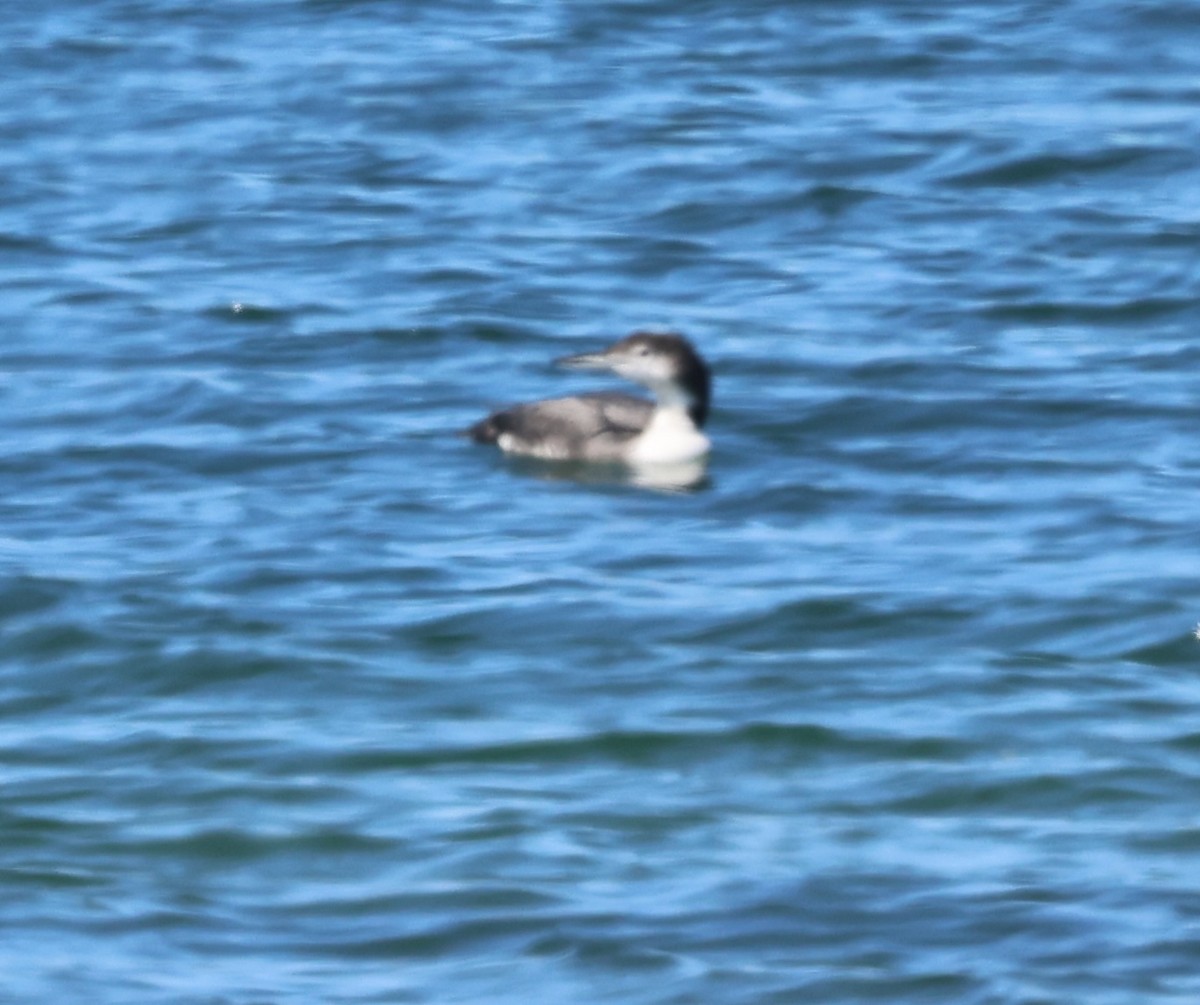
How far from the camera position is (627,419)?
47.4ft

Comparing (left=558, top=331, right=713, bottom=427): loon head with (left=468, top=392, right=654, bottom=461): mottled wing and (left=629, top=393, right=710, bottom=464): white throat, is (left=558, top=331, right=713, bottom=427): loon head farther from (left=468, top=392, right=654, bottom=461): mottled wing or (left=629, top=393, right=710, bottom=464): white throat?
(left=468, top=392, right=654, bottom=461): mottled wing

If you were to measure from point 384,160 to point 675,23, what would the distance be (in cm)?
459

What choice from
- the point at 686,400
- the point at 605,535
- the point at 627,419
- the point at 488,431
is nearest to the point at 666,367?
the point at 686,400

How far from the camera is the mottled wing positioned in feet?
45.8

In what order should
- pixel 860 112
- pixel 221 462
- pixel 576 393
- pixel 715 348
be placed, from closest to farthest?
pixel 221 462 < pixel 576 393 < pixel 715 348 < pixel 860 112

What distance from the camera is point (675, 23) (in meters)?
24.6

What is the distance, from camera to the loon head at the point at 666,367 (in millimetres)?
13969

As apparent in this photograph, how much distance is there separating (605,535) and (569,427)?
153 centimetres

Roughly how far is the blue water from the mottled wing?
0.55 ft

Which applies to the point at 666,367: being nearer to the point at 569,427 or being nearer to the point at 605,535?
the point at 569,427

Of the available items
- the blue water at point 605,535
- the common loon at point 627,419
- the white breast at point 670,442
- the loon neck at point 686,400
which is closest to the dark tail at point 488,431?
the common loon at point 627,419

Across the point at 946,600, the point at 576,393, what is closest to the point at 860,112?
the point at 576,393

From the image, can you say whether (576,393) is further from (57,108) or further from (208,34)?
(208,34)

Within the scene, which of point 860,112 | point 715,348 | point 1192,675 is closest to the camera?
point 1192,675
